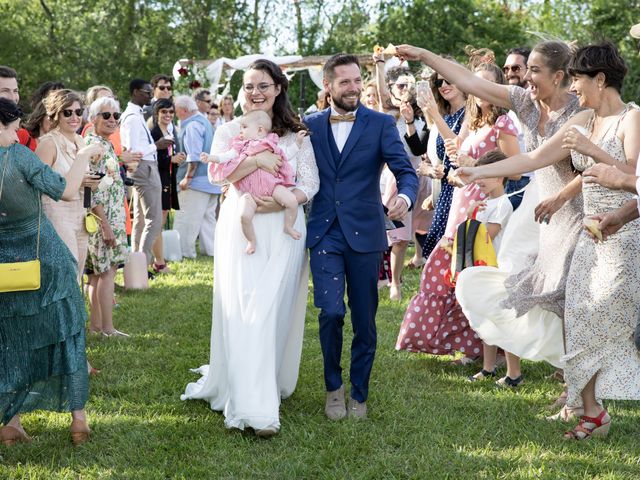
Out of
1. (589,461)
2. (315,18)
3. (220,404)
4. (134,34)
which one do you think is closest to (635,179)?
(589,461)

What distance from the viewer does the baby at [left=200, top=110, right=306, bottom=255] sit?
5180 millimetres

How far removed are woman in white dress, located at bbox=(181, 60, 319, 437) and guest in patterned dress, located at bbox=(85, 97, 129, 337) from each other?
7.16 feet

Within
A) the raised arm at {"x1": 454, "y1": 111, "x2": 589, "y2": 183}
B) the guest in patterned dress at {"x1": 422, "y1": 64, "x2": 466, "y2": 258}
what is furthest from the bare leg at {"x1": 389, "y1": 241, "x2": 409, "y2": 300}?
the raised arm at {"x1": 454, "y1": 111, "x2": 589, "y2": 183}

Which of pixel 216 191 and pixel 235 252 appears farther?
pixel 216 191

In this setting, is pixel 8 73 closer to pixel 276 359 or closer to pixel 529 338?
pixel 276 359

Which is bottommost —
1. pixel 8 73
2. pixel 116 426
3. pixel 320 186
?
pixel 116 426

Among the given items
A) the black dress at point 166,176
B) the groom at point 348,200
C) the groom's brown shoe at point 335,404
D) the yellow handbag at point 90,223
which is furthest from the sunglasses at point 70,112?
the black dress at point 166,176

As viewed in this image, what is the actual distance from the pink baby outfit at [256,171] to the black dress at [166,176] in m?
6.48

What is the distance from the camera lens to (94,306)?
779cm

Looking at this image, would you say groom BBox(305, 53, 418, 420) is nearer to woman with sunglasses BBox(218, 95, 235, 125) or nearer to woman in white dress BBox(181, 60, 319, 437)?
woman in white dress BBox(181, 60, 319, 437)

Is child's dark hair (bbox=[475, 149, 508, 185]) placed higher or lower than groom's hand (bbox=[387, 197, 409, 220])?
higher

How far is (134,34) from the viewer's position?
33188mm

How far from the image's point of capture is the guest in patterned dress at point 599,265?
4.75 meters

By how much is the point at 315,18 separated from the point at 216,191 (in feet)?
81.9
